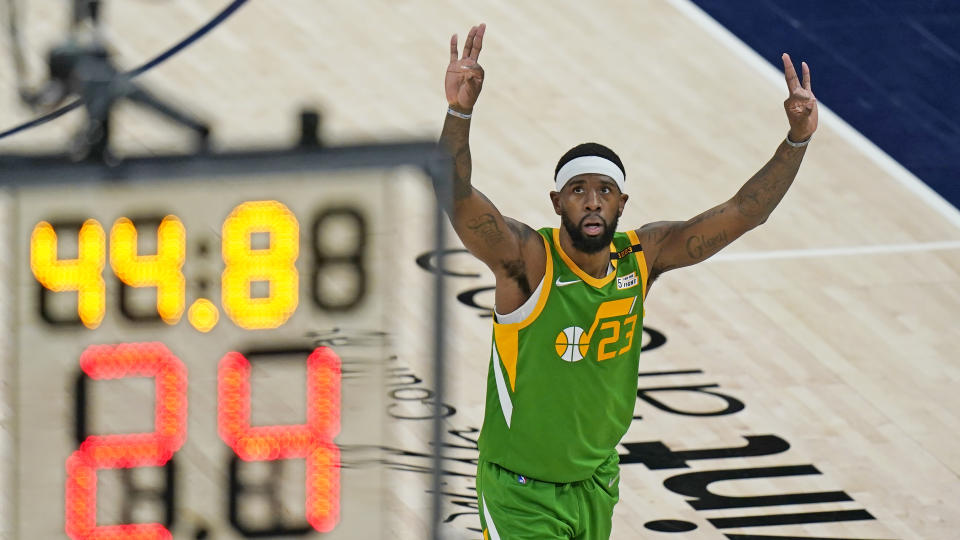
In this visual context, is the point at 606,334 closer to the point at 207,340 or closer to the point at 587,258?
the point at 587,258

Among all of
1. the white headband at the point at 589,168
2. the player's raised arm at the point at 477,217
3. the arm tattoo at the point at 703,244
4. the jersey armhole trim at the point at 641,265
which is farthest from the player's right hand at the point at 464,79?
the arm tattoo at the point at 703,244

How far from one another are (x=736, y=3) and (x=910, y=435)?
552 cm

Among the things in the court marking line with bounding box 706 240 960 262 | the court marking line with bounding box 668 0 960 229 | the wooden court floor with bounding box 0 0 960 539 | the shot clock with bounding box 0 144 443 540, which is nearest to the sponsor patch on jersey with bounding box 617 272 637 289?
the shot clock with bounding box 0 144 443 540

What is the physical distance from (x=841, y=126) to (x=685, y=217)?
195cm

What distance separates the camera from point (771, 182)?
5578 millimetres

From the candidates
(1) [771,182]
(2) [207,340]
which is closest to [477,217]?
(1) [771,182]

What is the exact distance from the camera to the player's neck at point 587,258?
536cm

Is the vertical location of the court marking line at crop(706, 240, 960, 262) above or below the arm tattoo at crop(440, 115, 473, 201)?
below

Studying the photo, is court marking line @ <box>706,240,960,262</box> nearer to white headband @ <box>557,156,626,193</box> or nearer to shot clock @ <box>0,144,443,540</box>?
white headband @ <box>557,156,626,193</box>

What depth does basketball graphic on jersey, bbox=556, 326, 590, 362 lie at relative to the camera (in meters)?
5.30

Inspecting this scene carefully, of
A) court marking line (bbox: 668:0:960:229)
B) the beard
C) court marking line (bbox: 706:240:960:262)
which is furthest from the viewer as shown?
court marking line (bbox: 668:0:960:229)

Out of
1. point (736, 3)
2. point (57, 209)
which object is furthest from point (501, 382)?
point (736, 3)

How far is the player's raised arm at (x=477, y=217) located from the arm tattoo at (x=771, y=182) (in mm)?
680

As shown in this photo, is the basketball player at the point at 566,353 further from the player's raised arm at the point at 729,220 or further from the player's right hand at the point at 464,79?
the player's right hand at the point at 464,79
